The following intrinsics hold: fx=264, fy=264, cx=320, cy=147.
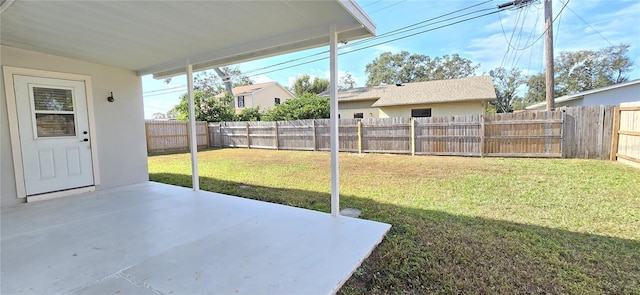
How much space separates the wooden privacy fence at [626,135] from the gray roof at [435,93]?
5780 mm

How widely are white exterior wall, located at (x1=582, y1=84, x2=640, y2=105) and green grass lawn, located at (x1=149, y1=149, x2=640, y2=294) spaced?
665cm

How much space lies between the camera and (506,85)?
25391mm

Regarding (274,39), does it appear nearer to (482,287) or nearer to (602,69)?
(482,287)

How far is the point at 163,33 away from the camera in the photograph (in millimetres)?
3160

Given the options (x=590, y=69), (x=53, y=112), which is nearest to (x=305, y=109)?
(x=53, y=112)

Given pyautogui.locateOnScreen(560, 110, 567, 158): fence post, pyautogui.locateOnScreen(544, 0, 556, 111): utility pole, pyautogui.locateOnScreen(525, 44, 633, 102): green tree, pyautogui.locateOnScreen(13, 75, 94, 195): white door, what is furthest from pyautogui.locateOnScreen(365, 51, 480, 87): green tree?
pyautogui.locateOnScreen(13, 75, 94, 195): white door

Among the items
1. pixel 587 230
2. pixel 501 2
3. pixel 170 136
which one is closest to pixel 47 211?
pixel 587 230

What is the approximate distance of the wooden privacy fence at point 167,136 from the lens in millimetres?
11836

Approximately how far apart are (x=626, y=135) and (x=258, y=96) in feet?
67.8

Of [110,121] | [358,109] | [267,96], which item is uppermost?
[267,96]

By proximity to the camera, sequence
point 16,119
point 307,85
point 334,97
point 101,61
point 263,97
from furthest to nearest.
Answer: point 307,85
point 263,97
point 101,61
point 16,119
point 334,97

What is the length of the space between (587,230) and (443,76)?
26.6 m

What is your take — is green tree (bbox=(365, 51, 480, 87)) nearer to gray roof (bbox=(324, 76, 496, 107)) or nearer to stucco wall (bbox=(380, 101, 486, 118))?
gray roof (bbox=(324, 76, 496, 107))

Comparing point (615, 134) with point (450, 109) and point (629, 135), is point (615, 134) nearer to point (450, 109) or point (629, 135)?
point (629, 135)
